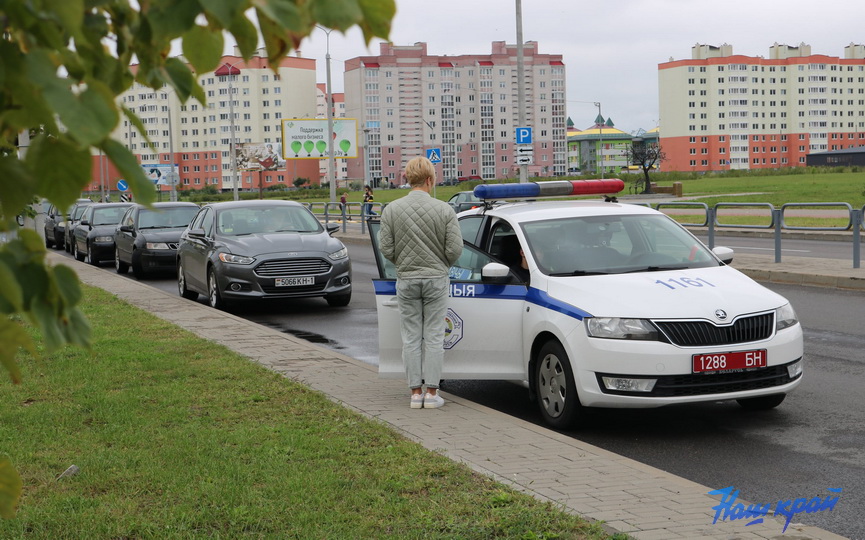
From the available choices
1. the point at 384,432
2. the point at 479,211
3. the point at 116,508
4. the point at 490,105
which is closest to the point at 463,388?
the point at 479,211

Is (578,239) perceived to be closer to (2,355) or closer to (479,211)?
(479,211)

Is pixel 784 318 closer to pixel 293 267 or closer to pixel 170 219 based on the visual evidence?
pixel 293 267

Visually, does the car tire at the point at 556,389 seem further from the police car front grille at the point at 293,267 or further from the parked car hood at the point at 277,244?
the parked car hood at the point at 277,244

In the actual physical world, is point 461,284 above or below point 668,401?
above

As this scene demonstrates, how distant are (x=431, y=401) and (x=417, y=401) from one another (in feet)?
0.34

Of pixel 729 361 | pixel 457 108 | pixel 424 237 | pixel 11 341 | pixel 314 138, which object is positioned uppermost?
pixel 457 108

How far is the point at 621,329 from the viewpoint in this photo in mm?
6645

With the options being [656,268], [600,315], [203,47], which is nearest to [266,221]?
[656,268]

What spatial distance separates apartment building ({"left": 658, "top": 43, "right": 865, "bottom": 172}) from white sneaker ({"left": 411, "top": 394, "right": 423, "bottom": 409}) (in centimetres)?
15701

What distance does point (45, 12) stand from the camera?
1.44m

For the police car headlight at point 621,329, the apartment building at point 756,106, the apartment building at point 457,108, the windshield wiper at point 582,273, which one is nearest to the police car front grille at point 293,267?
the windshield wiper at point 582,273

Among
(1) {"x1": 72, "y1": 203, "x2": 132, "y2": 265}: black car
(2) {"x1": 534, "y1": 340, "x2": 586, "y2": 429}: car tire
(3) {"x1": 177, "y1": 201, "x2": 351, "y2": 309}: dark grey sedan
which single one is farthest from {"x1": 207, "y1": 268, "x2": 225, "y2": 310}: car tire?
(1) {"x1": 72, "y1": 203, "x2": 132, "y2": 265}: black car

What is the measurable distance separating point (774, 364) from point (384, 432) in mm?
2623

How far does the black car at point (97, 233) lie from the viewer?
89.0 feet
